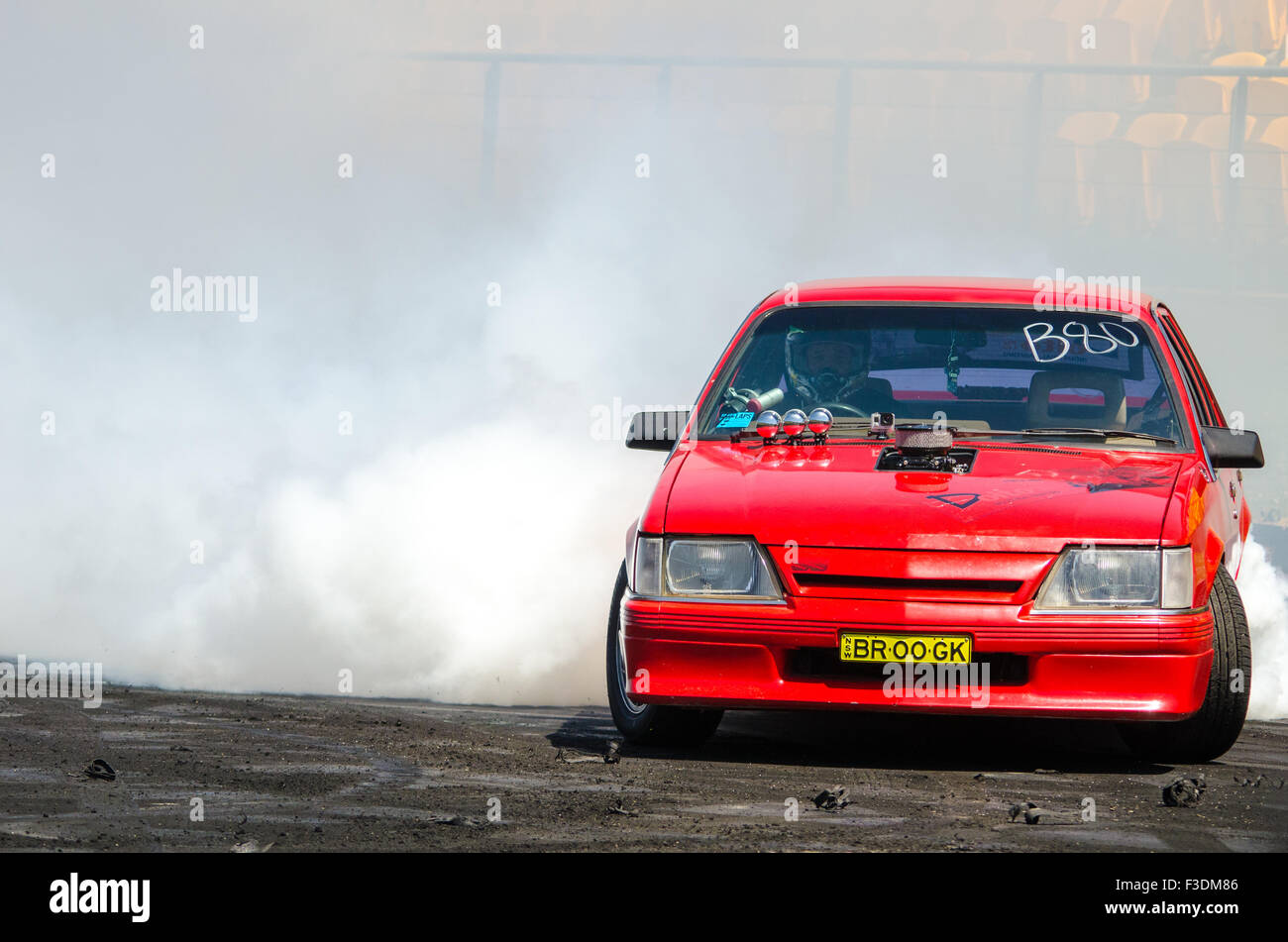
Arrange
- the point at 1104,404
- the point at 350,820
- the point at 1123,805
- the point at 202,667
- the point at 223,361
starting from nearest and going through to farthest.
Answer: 1. the point at 350,820
2. the point at 1123,805
3. the point at 1104,404
4. the point at 202,667
5. the point at 223,361

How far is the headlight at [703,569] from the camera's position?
518 cm

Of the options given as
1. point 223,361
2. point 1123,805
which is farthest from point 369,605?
point 1123,805

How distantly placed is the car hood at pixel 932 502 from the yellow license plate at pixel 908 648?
0.26 meters

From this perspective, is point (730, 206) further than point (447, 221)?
Yes

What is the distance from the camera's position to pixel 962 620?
5.00 meters

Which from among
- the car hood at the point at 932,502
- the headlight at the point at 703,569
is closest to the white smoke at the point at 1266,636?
the car hood at the point at 932,502

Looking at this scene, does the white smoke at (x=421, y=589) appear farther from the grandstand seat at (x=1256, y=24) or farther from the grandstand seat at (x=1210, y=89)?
the grandstand seat at (x=1256, y=24)

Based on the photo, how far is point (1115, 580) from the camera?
16.6 ft

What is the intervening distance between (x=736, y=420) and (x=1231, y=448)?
1.61 metres

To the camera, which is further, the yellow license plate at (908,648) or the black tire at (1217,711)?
the black tire at (1217,711)

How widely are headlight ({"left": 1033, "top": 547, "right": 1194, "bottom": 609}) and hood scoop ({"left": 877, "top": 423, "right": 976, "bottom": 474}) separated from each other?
22.2 inches

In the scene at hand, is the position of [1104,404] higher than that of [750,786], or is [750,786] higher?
[1104,404]

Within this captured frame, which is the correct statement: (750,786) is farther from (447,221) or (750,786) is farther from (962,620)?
(447,221)
